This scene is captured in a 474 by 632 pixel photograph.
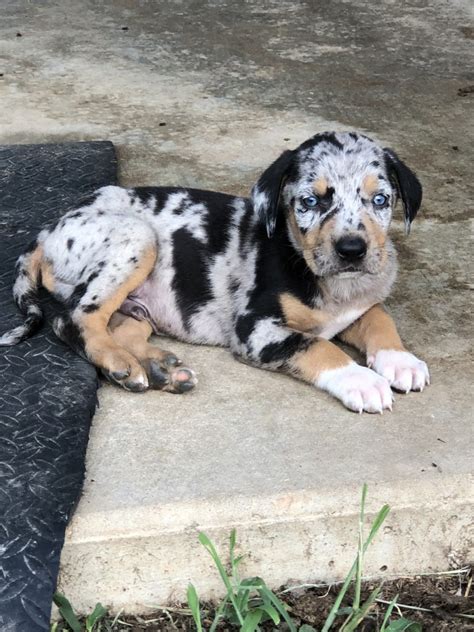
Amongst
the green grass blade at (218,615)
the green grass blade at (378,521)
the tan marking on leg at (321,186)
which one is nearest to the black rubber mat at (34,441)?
the green grass blade at (218,615)

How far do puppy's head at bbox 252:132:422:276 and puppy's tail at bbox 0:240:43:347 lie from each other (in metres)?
1.10

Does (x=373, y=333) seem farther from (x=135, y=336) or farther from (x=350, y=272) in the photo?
(x=135, y=336)

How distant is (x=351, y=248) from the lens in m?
4.06

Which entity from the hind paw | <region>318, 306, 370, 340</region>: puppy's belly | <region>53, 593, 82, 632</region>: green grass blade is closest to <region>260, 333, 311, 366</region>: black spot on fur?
<region>318, 306, 370, 340</region>: puppy's belly

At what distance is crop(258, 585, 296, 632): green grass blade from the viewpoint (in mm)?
3251

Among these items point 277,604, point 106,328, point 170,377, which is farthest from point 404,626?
point 106,328

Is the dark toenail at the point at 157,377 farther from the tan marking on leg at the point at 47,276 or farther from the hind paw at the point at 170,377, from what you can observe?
the tan marking on leg at the point at 47,276

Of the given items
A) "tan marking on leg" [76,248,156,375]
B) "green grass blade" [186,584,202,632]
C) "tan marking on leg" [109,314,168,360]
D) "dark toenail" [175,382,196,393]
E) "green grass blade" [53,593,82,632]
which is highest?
"tan marking on leg" [76,248,156,375]

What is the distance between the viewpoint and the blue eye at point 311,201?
Result: 4.27 meters

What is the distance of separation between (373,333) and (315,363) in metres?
0.39

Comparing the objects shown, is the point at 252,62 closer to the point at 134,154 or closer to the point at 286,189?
the point at 134,154

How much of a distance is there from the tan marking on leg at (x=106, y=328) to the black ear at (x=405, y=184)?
114cm

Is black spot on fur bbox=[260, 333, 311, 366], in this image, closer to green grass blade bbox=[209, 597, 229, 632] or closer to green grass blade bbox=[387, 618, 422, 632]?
green grass blade bbox=[209, 597, 229, 632]

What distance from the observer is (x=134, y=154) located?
6559 mm
